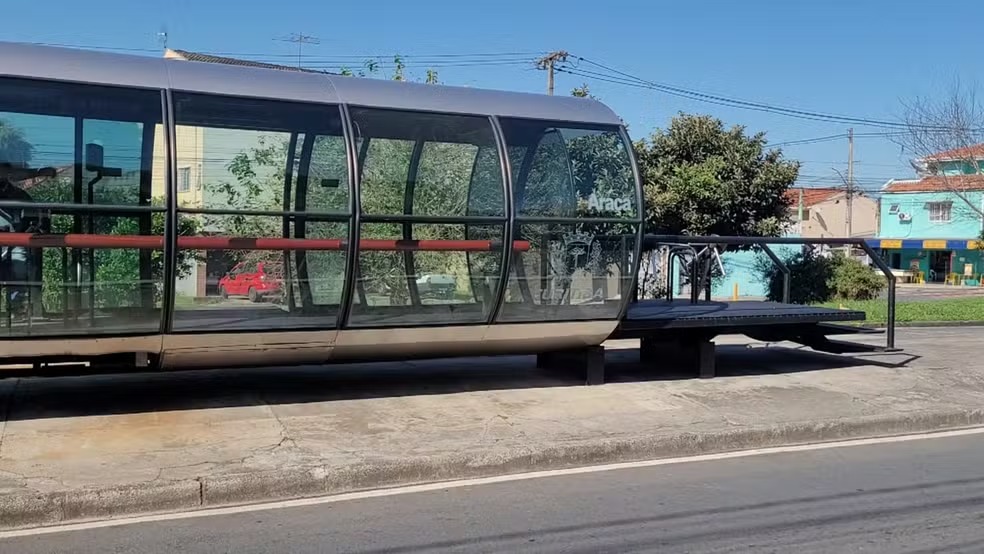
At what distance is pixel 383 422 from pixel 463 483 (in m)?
1.33

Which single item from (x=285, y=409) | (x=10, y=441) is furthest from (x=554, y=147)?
(x=10, y=441)

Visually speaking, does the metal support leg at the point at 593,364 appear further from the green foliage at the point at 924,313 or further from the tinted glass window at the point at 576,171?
the green foliage at the point at 924,313

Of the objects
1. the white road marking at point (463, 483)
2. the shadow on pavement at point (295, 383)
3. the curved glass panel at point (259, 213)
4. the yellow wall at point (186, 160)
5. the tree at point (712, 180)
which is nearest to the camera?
the white road marking at point (463, 483)

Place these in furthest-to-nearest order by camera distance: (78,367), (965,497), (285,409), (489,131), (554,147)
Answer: (554,147) < (489,131) < (285,409) < (78,367) < (965,497)

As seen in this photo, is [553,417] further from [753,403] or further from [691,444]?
[753,403]

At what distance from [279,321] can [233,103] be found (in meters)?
1.87

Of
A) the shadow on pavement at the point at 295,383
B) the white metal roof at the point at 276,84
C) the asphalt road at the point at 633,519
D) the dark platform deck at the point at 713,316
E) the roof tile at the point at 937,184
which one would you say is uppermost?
the roof tile at the point at 937,184

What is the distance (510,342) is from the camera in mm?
8734

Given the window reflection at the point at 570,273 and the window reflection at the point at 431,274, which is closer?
the window reflection at the point at 431,274

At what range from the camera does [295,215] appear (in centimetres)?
755

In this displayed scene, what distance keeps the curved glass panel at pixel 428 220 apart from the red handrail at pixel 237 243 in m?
0.02

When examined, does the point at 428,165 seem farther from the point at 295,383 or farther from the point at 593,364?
the point at 593,364

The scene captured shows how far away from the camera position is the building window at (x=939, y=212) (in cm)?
5638

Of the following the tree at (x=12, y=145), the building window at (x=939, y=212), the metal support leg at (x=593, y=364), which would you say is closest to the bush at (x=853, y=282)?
the metal support leg at (x=593, y=364)
